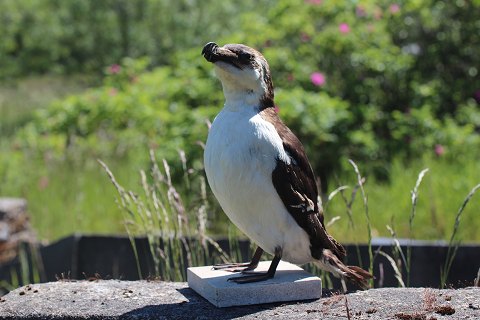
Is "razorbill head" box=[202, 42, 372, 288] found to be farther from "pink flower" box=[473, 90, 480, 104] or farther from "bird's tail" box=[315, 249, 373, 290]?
"pink flower" box=[473, 90, 480, 104]

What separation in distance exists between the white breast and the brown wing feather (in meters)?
0.03

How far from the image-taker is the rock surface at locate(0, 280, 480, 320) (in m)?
3.06

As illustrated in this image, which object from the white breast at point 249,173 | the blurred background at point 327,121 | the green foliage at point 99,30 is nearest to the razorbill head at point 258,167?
the white breast at point 249,173

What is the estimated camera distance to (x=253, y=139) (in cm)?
300

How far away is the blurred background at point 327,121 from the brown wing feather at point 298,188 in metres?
2.11

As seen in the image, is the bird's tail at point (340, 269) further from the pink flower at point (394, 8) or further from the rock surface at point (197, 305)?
the pink flower at point (394, 8)

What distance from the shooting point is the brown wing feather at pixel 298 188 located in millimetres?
3059

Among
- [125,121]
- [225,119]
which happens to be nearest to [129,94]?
[125,121]

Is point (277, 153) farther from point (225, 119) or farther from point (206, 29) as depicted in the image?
point (206, 29)

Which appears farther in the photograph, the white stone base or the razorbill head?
the white stone base

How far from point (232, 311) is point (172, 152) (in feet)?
9.68

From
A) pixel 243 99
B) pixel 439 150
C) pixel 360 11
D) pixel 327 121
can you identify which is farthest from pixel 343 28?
pixel 243 99

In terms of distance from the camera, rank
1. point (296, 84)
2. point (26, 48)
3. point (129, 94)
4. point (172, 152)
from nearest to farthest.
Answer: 1. point (172, 152)
2. point (296, 84)
3. point (129, 94)
4. point (26, 48)

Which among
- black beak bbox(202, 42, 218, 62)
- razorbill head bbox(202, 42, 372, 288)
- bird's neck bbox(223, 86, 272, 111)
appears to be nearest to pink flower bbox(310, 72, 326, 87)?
razorbill head bbox(202, 42, 372, 288)
